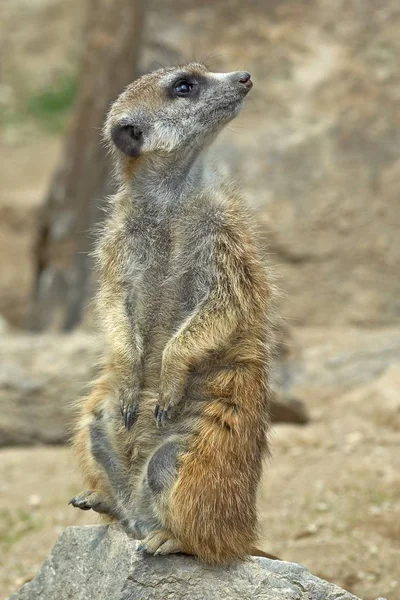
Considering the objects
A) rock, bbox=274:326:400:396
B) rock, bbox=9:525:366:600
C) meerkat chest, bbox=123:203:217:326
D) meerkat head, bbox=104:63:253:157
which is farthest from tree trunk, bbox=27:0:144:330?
rock, bbox=9:525:366:600

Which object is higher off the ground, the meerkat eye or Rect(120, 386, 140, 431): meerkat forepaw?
the meerkat eye

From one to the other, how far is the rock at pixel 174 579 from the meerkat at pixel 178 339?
2.0 inches

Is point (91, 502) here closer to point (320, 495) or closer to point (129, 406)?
point (129, 406)

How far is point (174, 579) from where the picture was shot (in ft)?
10.7

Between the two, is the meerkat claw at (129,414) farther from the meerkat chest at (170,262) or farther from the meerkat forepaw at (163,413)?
the meerkat chest at (170,262)

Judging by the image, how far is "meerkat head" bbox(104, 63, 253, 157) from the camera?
12.5 ft

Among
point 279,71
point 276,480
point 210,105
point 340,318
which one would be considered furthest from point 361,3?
point 210,105

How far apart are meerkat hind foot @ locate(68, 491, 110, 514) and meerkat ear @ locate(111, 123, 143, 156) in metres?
1.21

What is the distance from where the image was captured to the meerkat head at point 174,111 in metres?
3.80

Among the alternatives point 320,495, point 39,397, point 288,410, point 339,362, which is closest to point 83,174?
point 39,397

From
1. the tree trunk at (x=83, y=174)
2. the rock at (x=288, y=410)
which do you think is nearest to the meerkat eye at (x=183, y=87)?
the rock at (x=288, y=410)

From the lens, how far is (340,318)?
7.77 meters

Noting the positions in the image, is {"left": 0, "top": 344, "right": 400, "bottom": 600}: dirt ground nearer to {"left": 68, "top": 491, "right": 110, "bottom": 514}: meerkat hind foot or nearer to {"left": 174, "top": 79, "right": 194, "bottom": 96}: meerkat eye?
{"left": 68, "top": 491, "right": 110, "bottom": 514}: meerkat hind foot

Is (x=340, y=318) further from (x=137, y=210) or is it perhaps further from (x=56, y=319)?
(x=137, y=210)
